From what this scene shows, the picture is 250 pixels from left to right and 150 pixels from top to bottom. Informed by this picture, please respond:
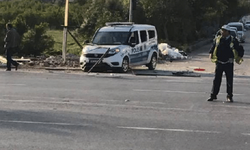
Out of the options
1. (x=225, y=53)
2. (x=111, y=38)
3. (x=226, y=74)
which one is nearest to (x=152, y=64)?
(x=111, y=38)

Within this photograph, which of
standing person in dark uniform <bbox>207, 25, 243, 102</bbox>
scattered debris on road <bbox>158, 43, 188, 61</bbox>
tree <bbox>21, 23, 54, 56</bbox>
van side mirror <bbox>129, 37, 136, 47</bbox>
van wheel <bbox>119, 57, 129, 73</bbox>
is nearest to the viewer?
standing person in dark uniform <bbox>207, 25, 243, 102</bbox>

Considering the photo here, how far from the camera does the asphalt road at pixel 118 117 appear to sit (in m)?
7.30

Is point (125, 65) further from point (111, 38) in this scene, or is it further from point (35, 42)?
point (35, 42)

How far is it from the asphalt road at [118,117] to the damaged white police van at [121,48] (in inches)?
177

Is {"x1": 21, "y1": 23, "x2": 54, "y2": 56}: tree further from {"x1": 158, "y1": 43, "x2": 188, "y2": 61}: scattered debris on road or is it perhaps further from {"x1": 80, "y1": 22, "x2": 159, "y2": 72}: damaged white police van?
{"x1": 80, "y1": 22, "x2": 159, "y2": 72}: damaged white police van

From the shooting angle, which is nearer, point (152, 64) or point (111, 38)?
point (111, 38)

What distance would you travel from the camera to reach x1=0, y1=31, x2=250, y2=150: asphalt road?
730 cm

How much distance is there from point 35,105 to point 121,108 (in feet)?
5.82

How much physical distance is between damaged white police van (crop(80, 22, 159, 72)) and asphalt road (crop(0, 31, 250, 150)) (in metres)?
4.49

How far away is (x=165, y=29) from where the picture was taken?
36.1m

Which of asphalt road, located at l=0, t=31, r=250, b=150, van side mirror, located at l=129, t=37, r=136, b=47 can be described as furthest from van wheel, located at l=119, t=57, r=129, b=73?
asphalt road, located at l=0, t=31, r=250, b=150

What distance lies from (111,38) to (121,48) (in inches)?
35.6

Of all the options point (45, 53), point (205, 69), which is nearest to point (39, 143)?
point (205, 69)

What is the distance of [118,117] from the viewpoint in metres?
9.29
